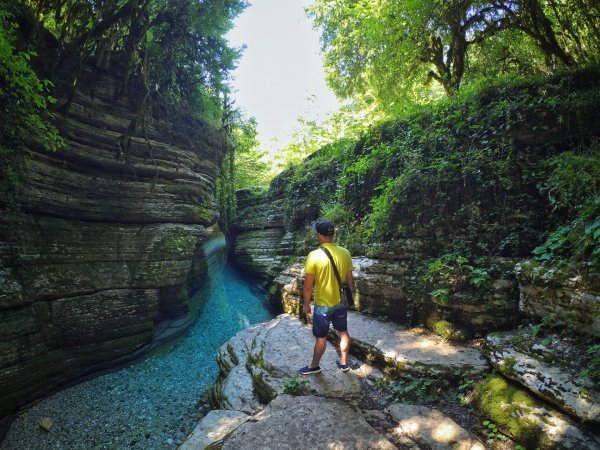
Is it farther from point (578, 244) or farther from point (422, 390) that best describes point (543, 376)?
point (578, 244)

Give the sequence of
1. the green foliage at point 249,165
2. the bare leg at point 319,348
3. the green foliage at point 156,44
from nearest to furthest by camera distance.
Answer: the bare leg at point 319,348
the green foliage at point 156,44
the green foliage at point 249,165

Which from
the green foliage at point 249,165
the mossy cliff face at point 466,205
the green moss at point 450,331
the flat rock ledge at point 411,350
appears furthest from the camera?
the green foliage at point 249,165

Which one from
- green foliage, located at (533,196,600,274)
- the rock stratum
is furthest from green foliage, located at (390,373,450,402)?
green foliage, located at (533,196,600,274)

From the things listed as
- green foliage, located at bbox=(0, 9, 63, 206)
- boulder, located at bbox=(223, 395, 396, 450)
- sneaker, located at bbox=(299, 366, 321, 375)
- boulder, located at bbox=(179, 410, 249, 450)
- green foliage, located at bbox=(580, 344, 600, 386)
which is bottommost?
boulder, located at bbox=(179, 410, 249, 450)

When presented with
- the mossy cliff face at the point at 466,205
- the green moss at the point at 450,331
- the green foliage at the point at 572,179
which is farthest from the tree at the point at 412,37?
the green moss at the point at 450,331

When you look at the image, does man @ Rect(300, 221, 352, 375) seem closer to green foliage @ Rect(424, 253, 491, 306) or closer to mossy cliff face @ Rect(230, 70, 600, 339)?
green foliage @ Rect(424, 253, 491, 306)

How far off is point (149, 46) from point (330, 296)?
1163 cm

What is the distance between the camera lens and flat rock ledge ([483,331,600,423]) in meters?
3.03

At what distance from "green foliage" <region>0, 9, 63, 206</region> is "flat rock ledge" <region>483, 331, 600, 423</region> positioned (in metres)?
9.22

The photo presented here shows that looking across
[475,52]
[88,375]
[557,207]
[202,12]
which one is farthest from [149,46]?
[557,207]

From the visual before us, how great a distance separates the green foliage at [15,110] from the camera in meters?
5.62

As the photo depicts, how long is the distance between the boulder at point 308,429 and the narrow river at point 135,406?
3.93 m

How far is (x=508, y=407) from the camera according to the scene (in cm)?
342

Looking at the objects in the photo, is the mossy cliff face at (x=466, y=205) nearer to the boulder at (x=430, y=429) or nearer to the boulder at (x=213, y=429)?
the boulder at (x=430, y=429)
